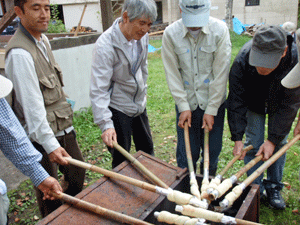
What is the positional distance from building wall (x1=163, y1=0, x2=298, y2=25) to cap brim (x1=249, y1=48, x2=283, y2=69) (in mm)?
16742

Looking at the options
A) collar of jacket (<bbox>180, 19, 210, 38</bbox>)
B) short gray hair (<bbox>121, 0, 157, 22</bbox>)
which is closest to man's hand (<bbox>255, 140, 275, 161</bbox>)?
collar of jacket (<bbox>180, 19, 210, 38</bbox>)

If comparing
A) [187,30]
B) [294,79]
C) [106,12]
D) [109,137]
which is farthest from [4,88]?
[106,12]

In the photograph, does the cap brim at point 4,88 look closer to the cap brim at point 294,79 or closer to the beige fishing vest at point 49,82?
the beige fishing vest at point 49,82

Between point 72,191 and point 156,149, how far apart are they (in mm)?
1880

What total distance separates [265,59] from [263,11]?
699 inches

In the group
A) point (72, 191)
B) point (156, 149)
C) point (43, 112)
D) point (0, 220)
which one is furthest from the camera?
point (156, 149)

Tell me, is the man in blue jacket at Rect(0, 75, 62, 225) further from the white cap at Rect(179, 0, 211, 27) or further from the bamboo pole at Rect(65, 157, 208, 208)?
the white cap at Rect(179, 0, 211, 27)

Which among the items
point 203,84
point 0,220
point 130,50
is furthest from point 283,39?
point 0,220

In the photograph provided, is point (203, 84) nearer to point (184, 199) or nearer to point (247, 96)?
point (247, 96)

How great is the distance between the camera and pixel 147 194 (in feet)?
7.09

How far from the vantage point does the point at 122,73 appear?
2871 mm

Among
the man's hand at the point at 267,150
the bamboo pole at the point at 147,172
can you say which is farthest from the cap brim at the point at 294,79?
the bamboo pole at the point at 147,172

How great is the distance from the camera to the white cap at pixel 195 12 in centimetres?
249

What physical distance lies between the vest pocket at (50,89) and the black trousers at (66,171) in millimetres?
428
